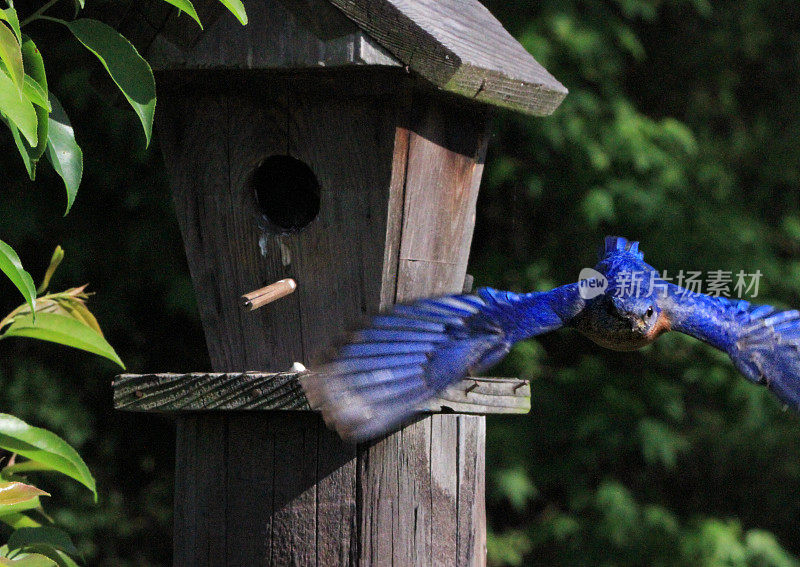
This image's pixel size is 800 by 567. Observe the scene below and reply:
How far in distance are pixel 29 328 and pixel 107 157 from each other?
2.64m

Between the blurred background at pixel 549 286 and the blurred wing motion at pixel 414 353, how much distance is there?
83.2 inches

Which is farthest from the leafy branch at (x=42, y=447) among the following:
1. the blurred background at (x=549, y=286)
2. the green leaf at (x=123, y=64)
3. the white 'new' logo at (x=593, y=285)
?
the blurred background at (x=549, y=286)

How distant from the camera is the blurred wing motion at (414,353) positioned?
1.81m

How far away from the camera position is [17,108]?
134 cm

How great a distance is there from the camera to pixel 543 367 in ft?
15.7

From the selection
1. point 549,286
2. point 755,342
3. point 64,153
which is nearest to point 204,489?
point 64,153

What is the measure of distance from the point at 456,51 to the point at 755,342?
0.94 m

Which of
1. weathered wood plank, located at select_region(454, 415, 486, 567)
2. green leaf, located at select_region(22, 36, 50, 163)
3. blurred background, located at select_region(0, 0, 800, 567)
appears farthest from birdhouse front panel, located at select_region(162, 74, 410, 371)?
blurred background, located at select_region(0, 0, 800, 567)

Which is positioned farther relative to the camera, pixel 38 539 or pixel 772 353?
pixel 772 353

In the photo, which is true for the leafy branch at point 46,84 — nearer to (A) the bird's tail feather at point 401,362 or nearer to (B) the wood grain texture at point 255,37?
(B) the wood grain texture at point 255,37

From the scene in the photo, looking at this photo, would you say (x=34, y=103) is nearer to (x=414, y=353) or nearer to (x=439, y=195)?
(x=414, y=353)

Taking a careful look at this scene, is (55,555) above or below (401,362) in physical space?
below

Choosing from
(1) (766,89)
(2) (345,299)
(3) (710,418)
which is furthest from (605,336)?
(1) (766,89)

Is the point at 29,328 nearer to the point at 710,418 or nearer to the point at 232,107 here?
the point at 232,107
